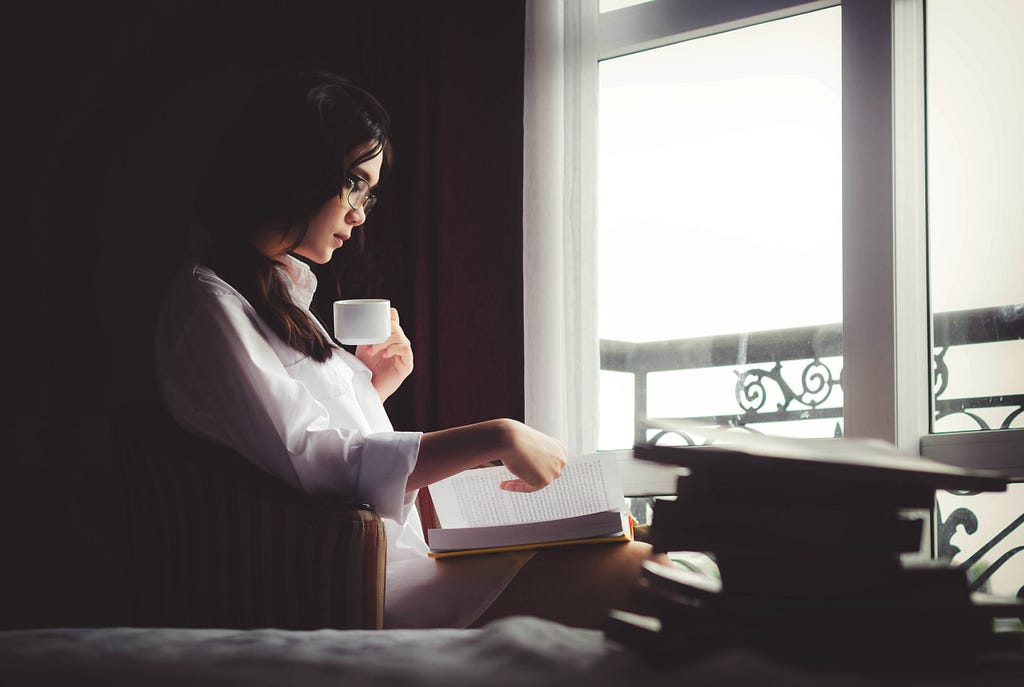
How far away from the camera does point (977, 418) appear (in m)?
1.86

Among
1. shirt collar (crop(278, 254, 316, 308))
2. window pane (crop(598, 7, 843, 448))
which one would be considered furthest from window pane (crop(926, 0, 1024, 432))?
shirt collar (crop(278, 254, 316, 308))

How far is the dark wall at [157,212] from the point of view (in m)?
2.27

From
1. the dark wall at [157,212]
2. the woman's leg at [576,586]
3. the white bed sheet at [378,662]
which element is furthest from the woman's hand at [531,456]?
the dark wall at [157,212]

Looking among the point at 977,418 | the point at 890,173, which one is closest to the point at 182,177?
the point at 890,173

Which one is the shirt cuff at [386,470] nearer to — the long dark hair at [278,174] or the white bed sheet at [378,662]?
the long dark hair at [278,174]

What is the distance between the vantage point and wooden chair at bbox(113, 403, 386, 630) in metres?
1.16

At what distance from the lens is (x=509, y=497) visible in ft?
4.70

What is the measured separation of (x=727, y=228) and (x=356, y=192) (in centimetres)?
109

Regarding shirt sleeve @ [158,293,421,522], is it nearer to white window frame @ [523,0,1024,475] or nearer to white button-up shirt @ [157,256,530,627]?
white button-up shirt @ [157,256,530,627]

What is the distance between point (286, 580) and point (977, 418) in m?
1.53

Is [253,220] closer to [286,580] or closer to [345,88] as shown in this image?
[345,88]

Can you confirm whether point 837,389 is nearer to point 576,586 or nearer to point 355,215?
A: point 576,586

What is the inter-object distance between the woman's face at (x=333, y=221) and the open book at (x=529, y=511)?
1.66ft

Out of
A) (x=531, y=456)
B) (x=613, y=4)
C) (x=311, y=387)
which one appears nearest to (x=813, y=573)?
(x=531, y=456)
